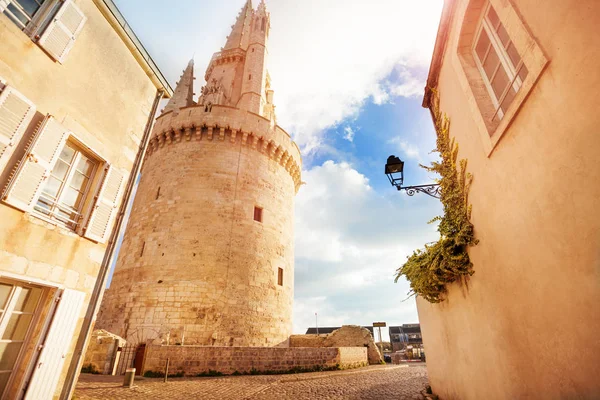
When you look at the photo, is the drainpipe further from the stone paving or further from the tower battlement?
the tower battlement

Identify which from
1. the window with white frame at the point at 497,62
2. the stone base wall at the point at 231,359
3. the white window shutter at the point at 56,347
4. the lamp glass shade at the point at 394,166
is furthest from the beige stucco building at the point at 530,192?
the stone base wall at the point at 231,359

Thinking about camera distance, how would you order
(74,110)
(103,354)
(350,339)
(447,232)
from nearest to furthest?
(447,232) < (74,110) < (103,354) < (350,339)

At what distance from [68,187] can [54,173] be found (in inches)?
10.3

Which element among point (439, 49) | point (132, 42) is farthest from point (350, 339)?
point (132, 42)

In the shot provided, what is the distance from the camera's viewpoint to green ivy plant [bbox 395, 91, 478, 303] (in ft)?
12.5

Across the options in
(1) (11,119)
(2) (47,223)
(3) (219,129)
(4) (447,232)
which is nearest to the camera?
(1) (11,119)

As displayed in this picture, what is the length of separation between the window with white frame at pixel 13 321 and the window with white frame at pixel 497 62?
597 centimetres

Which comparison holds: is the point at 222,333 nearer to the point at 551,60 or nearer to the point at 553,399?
the point at 553,399

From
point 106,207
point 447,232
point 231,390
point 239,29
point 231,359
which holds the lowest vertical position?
point 231,390

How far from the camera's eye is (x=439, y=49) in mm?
4672

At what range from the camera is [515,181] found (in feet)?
8.77

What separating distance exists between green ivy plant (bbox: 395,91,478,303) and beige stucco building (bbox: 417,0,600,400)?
0.62ft

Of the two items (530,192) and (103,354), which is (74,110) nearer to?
(530,192)

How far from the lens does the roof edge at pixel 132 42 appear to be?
5124 mm
